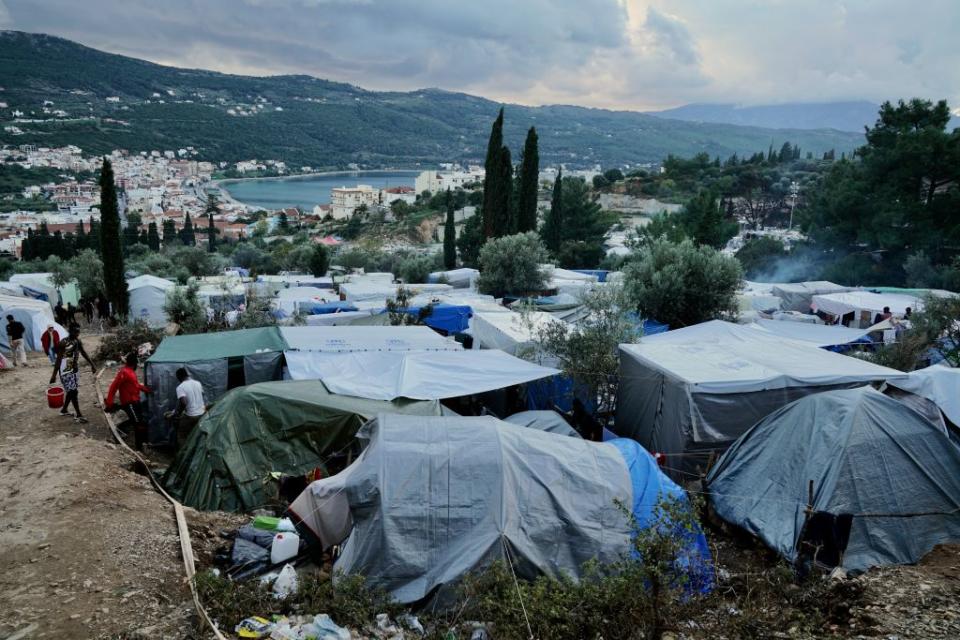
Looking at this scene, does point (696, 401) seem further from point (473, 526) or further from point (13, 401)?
point (13, 401)

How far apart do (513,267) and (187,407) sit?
14669 millimetres

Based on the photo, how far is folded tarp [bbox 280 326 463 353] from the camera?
10398mm

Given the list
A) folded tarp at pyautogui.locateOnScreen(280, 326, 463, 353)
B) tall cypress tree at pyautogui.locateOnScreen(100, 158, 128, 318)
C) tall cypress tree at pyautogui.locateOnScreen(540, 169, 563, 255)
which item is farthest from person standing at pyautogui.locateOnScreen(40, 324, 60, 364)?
tall cypress tree at pyautogui.locateOnScreen(540, 169, 563, 255)

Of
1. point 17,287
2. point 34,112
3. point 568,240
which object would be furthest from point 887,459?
point 34,112

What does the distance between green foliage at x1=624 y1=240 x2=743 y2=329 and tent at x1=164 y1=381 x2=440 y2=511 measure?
951 cm

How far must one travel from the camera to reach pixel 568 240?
133ft

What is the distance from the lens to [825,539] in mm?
6070

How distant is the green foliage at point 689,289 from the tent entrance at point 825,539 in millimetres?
9653

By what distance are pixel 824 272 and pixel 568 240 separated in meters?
14.6

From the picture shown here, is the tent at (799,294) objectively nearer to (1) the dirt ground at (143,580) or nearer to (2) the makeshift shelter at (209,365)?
(1) the dirt ground at (143,580)

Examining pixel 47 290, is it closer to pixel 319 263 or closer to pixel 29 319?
pixel 29 319

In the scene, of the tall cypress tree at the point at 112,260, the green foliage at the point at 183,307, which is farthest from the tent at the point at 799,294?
the tall cypress tree at the point at 112,260

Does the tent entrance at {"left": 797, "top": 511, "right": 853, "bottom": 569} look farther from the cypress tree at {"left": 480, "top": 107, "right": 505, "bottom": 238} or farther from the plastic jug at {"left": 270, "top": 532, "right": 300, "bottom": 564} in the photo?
the cypress tree at {"left": 480, "top": 107, "right": 505, "bottom": 238}

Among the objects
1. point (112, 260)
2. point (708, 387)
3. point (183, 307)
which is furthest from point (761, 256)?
point (708, 387)
